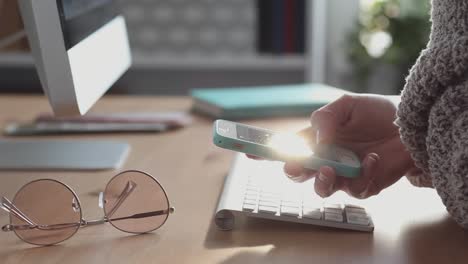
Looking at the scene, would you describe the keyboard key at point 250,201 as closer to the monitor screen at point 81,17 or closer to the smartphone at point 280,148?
the smartphone at point 280,148

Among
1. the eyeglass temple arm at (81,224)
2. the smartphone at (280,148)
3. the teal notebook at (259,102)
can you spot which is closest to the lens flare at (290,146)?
the smartphone at (280,148)

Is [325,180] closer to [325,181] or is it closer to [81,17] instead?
[325,181]

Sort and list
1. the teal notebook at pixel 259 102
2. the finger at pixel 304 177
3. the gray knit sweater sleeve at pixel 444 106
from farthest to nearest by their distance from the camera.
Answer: the teal notebook at pixel 259 102 → the finger at pixel 304 177 → the gray knit sweater sleeve at pixel 444 106

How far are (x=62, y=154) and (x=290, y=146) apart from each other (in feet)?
1.22

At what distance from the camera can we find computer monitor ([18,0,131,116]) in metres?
0.78

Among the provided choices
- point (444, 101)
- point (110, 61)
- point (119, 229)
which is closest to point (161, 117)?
point (110, 61)

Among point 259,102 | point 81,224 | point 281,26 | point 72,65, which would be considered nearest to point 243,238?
point 81,224

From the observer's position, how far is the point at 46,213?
0.69 m

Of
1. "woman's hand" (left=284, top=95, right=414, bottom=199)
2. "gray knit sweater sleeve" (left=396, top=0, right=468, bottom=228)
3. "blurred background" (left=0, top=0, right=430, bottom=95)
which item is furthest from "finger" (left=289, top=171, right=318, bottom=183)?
"blurred background" (left=0, top=0, right=430, bottom=95)

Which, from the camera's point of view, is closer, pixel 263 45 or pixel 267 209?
pixel 267 209

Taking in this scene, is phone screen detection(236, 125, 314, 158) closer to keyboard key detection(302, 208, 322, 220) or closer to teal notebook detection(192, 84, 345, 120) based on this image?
keyboard key detection(302, 208, 322, 220)

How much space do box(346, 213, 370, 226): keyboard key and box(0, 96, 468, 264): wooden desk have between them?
0.04ft

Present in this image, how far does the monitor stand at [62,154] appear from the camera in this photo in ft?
3.02

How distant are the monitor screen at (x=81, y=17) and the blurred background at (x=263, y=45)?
0.92 meters
